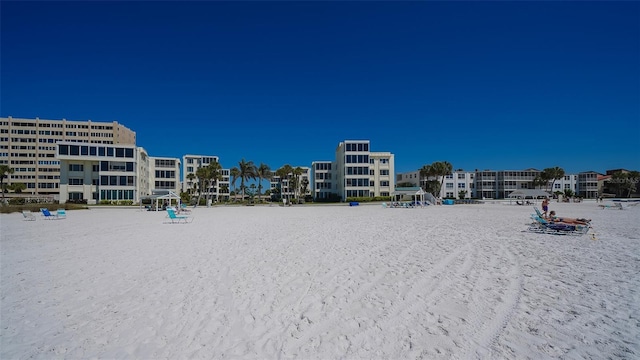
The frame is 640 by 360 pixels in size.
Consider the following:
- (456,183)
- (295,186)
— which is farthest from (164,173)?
(456,183)

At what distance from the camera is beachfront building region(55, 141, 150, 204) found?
51250mm

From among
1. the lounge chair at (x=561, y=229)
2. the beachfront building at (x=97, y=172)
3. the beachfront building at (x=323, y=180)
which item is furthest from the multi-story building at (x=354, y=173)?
the lounge chair at (x=561, y=229)

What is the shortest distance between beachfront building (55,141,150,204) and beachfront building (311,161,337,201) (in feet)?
128

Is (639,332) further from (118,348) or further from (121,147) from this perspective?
(121,147)

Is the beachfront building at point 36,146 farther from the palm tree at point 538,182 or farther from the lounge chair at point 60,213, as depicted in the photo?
the palm tree at point 538,182

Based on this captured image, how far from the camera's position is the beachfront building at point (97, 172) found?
51.2 m

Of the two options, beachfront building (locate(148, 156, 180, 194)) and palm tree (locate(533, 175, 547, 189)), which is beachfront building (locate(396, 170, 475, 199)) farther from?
beachfront building (locate(148, 156, 180, 194))

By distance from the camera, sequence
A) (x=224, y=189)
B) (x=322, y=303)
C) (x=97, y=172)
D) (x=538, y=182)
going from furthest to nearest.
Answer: (x=224, y=189) → (x=538, y=182) → (x=97, y=172) → (x=322, y=303)

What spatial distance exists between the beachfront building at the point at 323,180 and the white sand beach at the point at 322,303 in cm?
Answer: 6460

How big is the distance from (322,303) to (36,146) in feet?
365

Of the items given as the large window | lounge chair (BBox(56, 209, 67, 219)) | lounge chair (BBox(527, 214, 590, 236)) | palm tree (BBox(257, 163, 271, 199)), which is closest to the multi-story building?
palm tree (BBox(257, 163, 271, 199))

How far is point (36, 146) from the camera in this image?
82.2m

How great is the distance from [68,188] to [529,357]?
66594mm

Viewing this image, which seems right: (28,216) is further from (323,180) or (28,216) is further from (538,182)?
(538,182)
